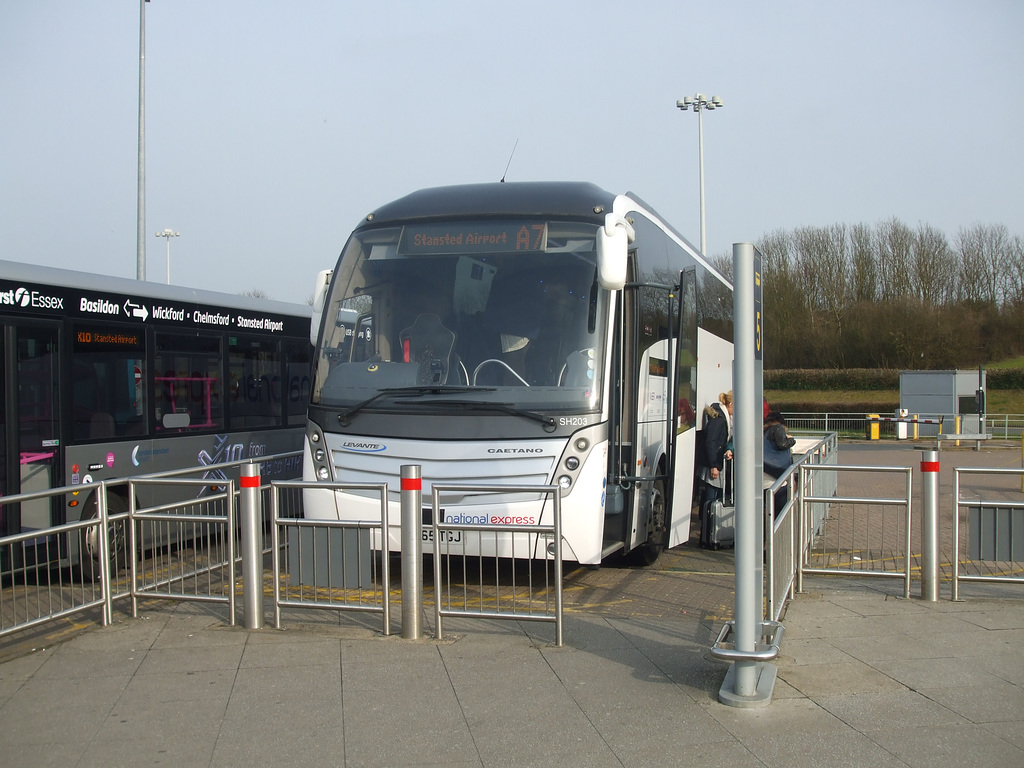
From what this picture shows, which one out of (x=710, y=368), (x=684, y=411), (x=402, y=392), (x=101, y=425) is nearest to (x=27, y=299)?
(x=101, y=425)

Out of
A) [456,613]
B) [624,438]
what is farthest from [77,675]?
[624,438]

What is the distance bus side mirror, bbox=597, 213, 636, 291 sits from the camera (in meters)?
7.86

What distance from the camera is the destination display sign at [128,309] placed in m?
9.03

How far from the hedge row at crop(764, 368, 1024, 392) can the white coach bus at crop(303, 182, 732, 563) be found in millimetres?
41448

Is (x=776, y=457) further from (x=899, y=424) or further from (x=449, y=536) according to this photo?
(x=899, y=424)

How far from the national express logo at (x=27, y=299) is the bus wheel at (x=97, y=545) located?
193 cm

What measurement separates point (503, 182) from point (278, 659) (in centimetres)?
502

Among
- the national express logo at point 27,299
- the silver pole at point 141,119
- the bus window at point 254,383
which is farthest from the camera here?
the silver pole at point 141,119

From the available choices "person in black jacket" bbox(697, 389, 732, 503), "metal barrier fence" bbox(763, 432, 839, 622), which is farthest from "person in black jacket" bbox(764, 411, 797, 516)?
"metal barrier fence" bbox(763, 432, 839, 622)

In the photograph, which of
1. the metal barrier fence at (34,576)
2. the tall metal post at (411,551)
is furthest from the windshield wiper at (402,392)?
the metal barrier fence at (34,576)

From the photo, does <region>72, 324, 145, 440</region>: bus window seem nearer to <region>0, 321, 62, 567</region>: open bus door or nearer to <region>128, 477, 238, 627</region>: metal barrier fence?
<region>0, 321, 62, 567</region>: open bus door

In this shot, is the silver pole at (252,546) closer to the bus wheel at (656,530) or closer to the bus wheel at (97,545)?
the bus wheel at (97,545)

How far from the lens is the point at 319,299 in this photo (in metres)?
9.24

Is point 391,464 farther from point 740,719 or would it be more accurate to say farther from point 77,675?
point 740,719
